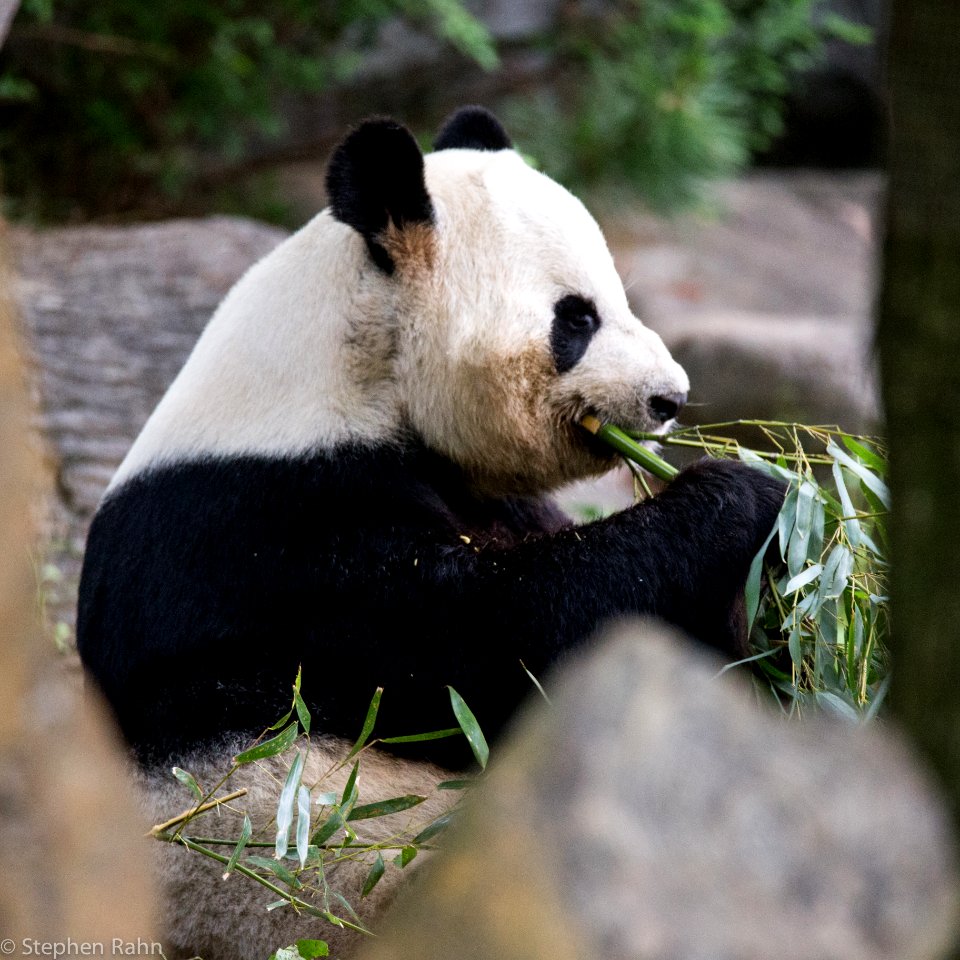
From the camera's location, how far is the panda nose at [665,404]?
3059 millimetres

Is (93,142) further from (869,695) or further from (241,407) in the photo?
(869,695)

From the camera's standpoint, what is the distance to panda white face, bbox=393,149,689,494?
9.99ft

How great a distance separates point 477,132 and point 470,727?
179cm

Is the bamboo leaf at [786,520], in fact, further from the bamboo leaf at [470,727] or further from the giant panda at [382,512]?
the bamboo leaf at [470,727]

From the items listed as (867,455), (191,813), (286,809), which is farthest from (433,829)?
(867,455)

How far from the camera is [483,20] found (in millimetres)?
10258

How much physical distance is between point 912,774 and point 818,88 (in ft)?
39.7

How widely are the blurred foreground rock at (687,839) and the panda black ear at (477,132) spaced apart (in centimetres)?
253

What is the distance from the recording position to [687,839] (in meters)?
1.24

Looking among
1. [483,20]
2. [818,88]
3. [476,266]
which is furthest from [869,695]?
[818,88]

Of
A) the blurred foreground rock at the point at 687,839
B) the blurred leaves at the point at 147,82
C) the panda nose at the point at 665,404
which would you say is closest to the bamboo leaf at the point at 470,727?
the panda nose at the point at 665,404

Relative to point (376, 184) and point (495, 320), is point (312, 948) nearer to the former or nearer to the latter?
point (495, 320)

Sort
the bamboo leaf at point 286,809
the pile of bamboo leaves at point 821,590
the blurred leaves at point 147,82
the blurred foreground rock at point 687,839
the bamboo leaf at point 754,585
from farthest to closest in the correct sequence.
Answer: the blurred leaves at point 147,82 < the bamboo leaf at point 754,585 < the pile of bamboo leaves at point 821,590 < the bamboo leaf at point 286,809 < the blurred foreground rock at point 687,839

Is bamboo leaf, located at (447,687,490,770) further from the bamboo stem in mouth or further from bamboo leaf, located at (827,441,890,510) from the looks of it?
bamboo leaf, located at (827,441,890,510)
